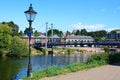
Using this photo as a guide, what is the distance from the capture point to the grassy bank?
22117 millimetres

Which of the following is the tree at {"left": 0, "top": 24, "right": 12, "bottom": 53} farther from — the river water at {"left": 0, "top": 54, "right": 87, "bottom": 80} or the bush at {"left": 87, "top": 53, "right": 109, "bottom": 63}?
the bush at {"left": 87, "top": 53, "right": 109, "bottom": 63}

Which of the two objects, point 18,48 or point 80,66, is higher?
point 18,48

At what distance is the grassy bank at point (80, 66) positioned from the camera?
22.1 metres

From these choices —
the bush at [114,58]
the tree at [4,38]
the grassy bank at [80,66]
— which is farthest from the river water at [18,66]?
the tree at [4,38]

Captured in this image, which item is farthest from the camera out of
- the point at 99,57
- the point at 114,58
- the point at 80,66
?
the point at 114,58

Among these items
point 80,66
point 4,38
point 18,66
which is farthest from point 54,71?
point 4,38

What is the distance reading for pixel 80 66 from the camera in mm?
26875

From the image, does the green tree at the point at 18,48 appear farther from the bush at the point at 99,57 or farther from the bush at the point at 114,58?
the bush at the point at 99,57

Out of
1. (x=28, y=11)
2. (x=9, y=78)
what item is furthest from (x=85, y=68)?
(x=9, y=78)

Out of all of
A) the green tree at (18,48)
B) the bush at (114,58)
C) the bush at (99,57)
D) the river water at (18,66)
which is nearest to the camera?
the bush at (99,57)

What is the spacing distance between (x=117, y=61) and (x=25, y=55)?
5927cm

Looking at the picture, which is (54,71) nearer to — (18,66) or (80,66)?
(80,66)

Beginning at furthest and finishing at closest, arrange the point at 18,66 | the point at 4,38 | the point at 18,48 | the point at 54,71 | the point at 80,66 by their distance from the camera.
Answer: the point at 18,48 < the point at 4,38 < the point at 18,66 < the point at 80,66 < the point at 54,71

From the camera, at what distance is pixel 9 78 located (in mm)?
33938
